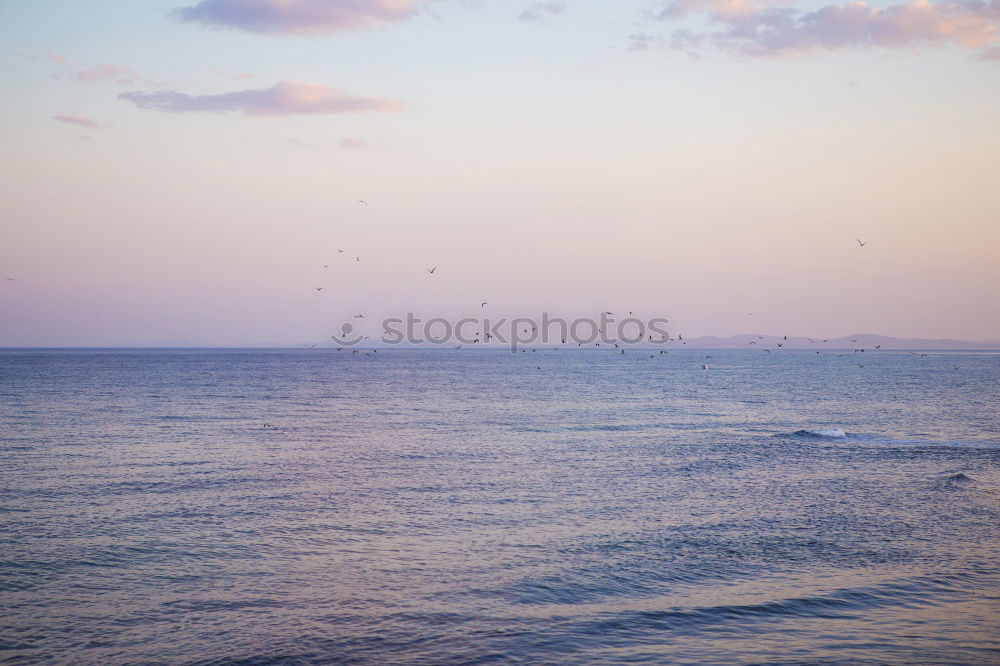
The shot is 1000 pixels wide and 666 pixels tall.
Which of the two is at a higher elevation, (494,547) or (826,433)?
(494,547)

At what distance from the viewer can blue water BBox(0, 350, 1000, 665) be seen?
1670cm

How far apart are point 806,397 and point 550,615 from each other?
79.1m

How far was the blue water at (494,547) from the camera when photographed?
54.8 ft

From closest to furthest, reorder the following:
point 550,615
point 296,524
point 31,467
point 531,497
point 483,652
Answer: point 483,652 < point 550,615 < point 296,524 < point 531,497 < point 31,467

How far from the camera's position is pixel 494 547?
77.3 feet

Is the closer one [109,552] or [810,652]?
[810,652]

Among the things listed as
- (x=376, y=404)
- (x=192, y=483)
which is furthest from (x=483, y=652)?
(x=376, y=404)

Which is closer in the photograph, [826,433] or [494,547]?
[494,547]

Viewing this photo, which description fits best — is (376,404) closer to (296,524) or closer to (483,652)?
(296,524)

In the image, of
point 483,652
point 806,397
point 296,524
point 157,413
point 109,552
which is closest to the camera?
point 483,652

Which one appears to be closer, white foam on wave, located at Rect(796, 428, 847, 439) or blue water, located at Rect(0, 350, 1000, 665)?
blue water, located at Rect(0, 350, 1000, 665)

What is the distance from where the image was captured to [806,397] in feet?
292

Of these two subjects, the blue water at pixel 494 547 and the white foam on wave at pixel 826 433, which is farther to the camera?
the white foam on wave at pixel 826 433

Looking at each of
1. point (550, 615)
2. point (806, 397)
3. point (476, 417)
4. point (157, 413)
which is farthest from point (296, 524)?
point (806, 397)
